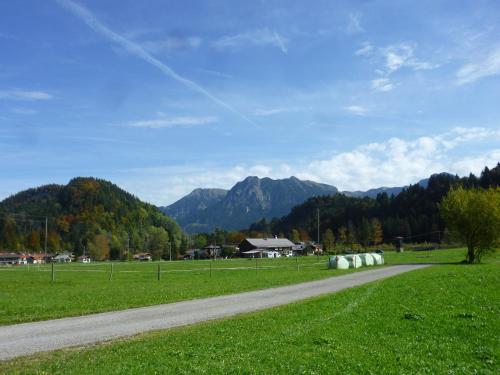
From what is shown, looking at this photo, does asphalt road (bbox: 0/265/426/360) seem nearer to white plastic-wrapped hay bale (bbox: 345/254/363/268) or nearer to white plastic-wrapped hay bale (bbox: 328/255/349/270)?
white plastic-wrapped hay bale (bbox: 328/255/349/270)

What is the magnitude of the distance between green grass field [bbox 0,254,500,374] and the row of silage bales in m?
44.5

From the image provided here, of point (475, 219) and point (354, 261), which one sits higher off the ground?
point (475, 219)

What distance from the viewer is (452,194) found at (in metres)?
73.8

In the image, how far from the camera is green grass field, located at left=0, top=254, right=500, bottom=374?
11.1m

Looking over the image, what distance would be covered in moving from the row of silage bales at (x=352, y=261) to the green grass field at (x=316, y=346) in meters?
44.5

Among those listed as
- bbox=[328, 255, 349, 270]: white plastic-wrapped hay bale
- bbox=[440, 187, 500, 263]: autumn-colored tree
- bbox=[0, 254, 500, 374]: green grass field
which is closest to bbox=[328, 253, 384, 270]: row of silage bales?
bbox=[328, 255, 349, 270]: white plastic-wrapped hay bale

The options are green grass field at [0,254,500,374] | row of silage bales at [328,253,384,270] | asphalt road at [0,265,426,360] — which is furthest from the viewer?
row of silage bales at [328,253,384,270]

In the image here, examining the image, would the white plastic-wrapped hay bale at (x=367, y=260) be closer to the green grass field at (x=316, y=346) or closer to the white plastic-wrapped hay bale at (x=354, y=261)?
the white plastic-wrapped hay bale at (x=354, y=261)

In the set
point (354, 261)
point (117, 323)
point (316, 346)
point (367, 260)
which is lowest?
point (367, 260)

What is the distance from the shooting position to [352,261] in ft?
225

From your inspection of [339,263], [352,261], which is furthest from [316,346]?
[352,261]

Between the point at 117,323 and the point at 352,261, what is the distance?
176 ft

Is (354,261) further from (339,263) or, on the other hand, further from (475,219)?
(475,219)

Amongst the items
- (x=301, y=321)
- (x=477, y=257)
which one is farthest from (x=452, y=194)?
(x=301, y=321)
